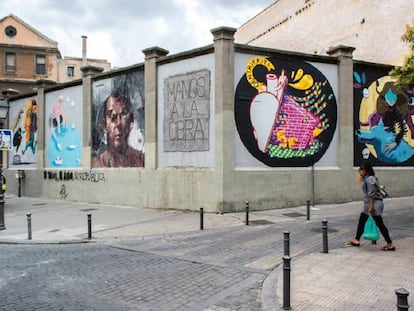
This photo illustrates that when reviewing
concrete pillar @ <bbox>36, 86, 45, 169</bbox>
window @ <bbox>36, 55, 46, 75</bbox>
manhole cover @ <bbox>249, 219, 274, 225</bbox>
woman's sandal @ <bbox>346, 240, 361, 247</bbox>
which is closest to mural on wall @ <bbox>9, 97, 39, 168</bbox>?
concrete pillar @ <bbox>36, 86, 45, 169</bbox>

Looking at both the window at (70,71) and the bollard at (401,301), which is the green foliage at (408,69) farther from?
the window at (70,71)

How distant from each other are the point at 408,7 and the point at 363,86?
620cm

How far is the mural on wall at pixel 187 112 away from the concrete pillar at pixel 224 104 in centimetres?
65

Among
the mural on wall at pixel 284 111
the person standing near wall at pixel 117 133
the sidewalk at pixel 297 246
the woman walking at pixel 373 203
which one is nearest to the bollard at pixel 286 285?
the sidewalk at pixel 297 246

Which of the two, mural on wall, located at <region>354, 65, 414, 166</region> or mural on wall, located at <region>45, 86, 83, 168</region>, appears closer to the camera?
mural on wall, located at <region>354, 65, 414, 166</region>

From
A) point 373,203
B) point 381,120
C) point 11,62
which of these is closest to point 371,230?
point 373,203

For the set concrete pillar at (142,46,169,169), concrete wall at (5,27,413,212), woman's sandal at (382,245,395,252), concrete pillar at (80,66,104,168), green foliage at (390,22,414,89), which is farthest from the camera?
concrete pillar at (80,66,104,168)

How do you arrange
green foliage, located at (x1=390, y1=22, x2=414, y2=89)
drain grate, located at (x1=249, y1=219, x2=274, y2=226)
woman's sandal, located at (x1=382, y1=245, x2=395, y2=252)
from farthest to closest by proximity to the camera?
1. drain grate, located at (x1=249, y1=219, x2=274, y2=226)
2. green foliage, located at (x1=390, y1=22, x2=414, y2=89)
3. woman's sandal, located at (x1=382, y1=245, x2=395, y2=252)

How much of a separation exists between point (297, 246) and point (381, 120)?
11.7 m

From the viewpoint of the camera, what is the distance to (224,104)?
15.3 metres

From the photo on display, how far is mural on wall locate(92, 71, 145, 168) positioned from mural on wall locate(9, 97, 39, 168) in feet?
20.1

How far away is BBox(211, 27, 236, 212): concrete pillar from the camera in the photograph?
15.2m

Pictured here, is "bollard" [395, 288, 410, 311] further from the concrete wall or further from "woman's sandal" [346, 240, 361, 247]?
the concrete wall

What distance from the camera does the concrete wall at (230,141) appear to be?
15.4 meters
